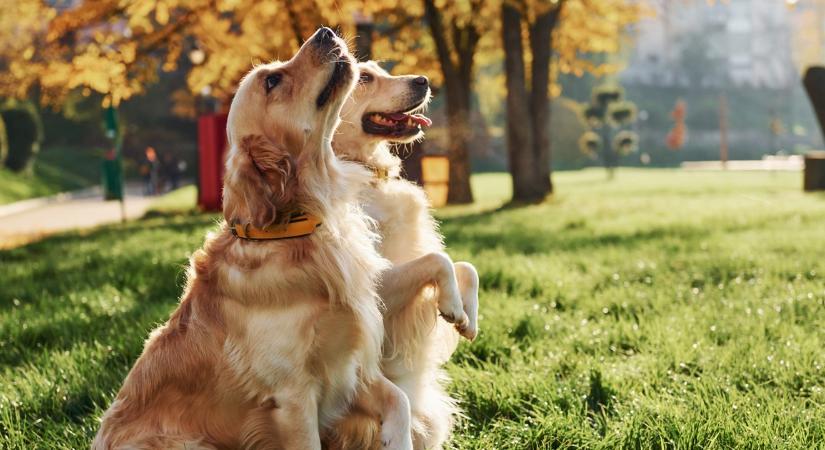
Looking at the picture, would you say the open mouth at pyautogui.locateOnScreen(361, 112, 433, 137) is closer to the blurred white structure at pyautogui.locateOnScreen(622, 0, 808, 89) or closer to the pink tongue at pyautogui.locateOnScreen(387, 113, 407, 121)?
the pink tongue at pyautogui.locateOnScreen(387, 113, 407, 121)

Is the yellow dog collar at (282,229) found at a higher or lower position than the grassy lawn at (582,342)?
higher

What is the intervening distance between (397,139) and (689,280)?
10.7 ft

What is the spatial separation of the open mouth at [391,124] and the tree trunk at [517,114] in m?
11.2

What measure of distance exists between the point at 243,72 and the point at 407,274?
13131 millimetres

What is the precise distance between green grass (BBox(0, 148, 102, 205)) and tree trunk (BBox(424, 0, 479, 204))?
1259 centimetres

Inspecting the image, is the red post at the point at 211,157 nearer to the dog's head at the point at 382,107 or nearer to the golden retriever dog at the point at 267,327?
the dog's head at the point at 382,107

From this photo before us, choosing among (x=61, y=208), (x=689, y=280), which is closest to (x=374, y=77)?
(x=689, y=280)

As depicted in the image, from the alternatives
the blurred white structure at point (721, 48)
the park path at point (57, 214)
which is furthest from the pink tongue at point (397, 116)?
the blurred white structure at point (721, 48)

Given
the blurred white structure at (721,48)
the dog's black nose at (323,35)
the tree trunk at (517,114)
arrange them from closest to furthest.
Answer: the dog's black nose at (323,35), the tree trunk at (517,114), the blurred white structure at (721,48)

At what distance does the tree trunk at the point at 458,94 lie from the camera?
15703mm

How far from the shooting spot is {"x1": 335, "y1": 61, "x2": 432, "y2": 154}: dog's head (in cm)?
368

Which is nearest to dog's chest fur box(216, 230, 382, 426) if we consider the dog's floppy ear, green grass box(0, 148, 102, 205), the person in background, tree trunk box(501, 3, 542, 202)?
the dog's floppy ear

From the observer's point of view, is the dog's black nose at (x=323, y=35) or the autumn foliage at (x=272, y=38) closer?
the dog's black nose at (x=323, y=35)

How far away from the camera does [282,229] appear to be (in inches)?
107
